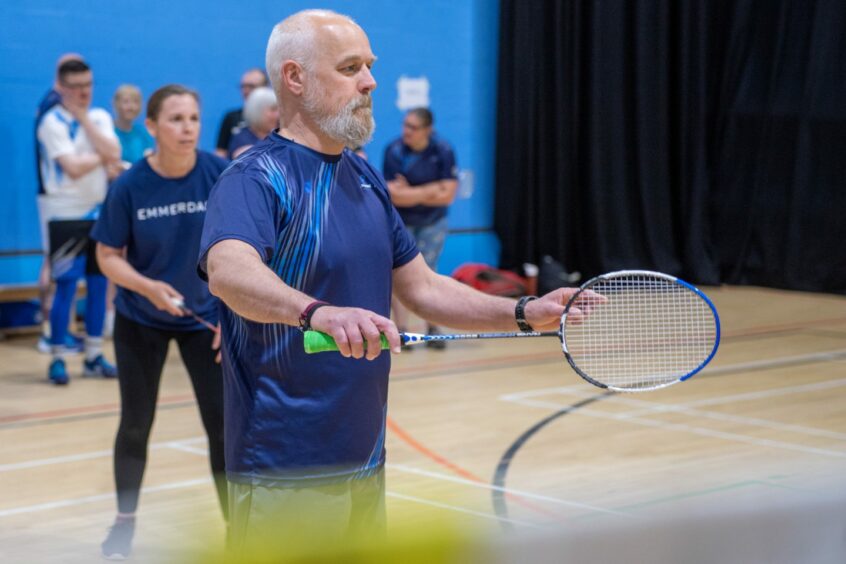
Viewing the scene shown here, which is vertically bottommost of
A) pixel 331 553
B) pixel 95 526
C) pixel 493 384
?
pixel 493 384

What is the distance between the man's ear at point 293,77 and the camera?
107 inches

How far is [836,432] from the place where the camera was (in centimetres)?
654

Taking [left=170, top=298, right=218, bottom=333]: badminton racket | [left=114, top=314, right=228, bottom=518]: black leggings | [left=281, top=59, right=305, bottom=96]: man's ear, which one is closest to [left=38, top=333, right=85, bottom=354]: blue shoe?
[left=114, top=314, right=228, bottom=518]: black leggings

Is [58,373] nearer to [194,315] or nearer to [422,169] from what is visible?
[422,169]

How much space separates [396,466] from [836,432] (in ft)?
7.76

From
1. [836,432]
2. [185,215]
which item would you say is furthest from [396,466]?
[836,432]

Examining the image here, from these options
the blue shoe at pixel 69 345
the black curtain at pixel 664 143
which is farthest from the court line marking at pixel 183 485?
the black curtain at pixel 664 143

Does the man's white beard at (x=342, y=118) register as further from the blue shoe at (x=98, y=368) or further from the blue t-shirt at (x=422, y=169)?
the blue t-shirt at (x=422, y=169)

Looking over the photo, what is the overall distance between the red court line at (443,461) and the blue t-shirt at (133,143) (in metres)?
3.58

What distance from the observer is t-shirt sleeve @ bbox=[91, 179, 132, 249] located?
4.50 m

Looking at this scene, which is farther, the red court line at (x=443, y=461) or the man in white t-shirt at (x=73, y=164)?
the man in white t-shirt at (x=73, y=164)

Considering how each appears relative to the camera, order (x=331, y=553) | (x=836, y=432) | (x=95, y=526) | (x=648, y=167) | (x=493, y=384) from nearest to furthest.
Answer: (x=331, y=553)
(x=95, y=526)
(x=836, y=432)
(x=493, y=384)
(x=648, y=167)

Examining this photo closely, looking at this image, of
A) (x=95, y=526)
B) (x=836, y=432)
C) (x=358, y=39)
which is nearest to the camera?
(x=358, y=39)

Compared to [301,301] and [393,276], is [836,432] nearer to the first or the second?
[393,276]
